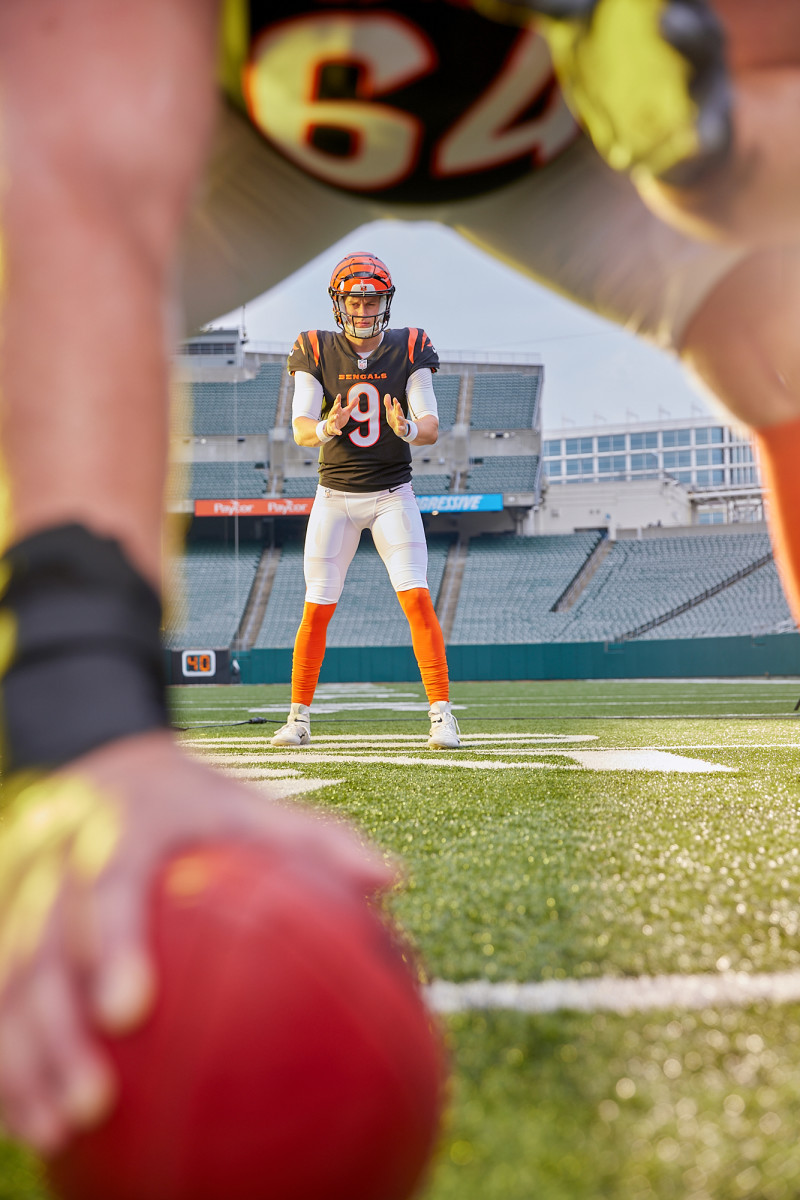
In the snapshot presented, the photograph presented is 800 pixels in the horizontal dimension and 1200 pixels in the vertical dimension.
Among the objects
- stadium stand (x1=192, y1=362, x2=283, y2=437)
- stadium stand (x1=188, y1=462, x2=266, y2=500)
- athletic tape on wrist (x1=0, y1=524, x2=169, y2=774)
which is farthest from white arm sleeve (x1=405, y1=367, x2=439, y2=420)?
stadium stand (x1=192, y1=362, x2=283, y2=437)

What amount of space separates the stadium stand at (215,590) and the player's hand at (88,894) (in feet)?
70.8

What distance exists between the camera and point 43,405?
0.53 metres

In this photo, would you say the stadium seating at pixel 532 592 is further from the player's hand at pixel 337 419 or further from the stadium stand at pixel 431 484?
the player's hand at pixel 337 419

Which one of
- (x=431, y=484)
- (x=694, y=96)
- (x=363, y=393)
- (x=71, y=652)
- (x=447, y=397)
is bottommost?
(x=71, y=652)

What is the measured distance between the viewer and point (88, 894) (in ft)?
1.36

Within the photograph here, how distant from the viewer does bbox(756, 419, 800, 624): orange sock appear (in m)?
1.08

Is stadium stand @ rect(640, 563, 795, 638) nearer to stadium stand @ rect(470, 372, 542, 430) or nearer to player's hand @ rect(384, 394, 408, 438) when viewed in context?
stadium stand @ rect(470, 372, 542, 430)

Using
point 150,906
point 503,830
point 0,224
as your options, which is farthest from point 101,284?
point 503,830

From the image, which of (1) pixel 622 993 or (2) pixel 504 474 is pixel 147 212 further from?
(2) pixel 504 474

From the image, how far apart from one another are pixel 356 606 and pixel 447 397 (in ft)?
27.9

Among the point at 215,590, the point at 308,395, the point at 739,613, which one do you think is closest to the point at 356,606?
the point at 215,590

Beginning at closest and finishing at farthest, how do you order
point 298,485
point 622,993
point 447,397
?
point 622,993, point 298,485, point 447,397

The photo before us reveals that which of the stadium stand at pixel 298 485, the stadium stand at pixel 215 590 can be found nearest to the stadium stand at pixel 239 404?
the stadium stand at pixel 298 485

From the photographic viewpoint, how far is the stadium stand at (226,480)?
87.0 ft
